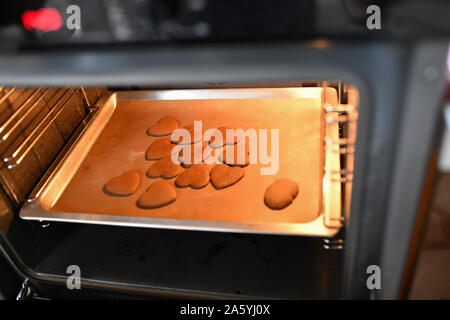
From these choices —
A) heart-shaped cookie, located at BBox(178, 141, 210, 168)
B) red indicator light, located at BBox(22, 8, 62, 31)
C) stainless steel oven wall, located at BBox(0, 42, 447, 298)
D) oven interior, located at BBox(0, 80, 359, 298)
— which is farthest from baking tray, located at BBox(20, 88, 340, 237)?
red indicator light, located at BBox(22, 8, 62, 31)

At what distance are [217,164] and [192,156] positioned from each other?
0.10 metres

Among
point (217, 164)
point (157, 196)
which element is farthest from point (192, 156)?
point (157, 196)

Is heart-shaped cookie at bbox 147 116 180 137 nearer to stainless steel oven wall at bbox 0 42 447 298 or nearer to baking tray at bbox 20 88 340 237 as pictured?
baking tray at bbox 20 88 340 237

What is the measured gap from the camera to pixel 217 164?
3.80ft

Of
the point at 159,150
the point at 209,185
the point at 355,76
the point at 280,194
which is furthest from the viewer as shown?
the point at 159,150

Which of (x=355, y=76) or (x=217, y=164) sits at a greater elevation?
(x=355, y=76)

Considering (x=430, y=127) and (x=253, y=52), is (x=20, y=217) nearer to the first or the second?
(x=253, y=52)

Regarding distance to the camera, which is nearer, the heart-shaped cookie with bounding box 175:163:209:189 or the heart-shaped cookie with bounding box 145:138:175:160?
the heart-shaped cookie with bounding box 175:163:209:189

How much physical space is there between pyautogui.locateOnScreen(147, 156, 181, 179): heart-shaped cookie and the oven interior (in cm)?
6

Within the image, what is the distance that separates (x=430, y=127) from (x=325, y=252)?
2.06ft

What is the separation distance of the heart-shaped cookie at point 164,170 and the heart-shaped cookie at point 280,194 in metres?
0.30

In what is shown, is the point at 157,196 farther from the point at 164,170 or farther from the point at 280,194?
the point at 280,194

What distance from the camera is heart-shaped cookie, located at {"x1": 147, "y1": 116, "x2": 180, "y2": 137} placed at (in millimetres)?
1294

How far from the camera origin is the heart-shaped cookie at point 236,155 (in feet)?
3.75
